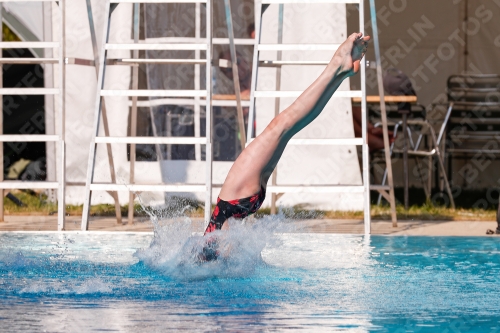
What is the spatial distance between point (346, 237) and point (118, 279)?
1662 mm

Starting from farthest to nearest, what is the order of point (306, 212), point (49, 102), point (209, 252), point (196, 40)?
1. point (49, 102)
2. point (306, 212)
3. point (196, 40)
4. point (209, 252)

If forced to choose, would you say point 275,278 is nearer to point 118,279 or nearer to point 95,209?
point 118,279

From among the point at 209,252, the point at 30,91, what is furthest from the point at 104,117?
the point at 209,252

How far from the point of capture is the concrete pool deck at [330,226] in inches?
182

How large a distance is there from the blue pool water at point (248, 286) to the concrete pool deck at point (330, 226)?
0.73m

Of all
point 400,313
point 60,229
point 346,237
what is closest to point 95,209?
point 60,229

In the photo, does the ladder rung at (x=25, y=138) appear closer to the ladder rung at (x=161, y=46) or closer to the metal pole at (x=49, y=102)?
the ladder rung at (x=161, y=46)

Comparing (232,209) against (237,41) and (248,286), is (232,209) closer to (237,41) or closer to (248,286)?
(248,286)

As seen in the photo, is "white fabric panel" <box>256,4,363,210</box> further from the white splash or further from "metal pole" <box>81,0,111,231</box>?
the white splash

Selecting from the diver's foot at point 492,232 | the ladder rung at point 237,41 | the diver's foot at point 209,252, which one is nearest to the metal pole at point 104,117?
the ladder rung at point 237,41

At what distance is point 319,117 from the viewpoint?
18.7 feet

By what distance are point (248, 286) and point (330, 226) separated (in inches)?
96.3

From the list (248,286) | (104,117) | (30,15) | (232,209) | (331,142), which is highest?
(30,15)

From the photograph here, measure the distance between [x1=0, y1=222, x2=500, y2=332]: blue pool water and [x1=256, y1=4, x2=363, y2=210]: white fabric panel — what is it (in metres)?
1.89
